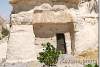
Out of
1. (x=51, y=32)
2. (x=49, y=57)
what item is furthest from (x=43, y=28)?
(x=49, y=57)

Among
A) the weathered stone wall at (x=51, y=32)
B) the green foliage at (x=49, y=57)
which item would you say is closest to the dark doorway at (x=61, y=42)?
the weathered stone wall at (x=51, y=32)

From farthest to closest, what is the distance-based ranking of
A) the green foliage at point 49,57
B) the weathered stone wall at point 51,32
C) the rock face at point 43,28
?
1. the weathered stone wall at point 51,32
2. the rock face at point 43,28
3. the green foliage at point 49,57

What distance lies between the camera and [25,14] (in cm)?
1579

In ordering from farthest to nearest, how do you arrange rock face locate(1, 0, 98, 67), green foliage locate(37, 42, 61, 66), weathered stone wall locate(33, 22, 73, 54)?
weathered stone wall locate(33, 22, 73, 54) → rock face locate(1, 0, 98, 67) → green foliage locate(37, 42, 61, 66)

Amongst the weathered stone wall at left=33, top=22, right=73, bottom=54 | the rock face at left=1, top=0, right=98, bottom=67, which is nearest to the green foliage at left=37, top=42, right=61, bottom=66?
the rock face at left=1, top=0, right=98, bottom=67

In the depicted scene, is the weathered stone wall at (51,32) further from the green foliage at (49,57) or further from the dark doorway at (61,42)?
the green foliage at (49,57)

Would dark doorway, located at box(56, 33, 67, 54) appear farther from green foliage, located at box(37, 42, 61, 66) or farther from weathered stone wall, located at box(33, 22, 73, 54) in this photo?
green foliage, located at box(37, 42, 61, 66)

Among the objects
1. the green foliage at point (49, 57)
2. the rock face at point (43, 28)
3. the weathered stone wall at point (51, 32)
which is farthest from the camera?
the weathered stone wall at point (51, 32)

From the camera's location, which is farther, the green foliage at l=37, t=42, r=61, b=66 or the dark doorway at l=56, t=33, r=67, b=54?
the dark doorway at l=56, t=33, r=67, b=54

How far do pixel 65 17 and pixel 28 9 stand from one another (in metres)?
2.39

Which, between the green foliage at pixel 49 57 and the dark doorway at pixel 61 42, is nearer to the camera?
the green foliage at pixel 49 57

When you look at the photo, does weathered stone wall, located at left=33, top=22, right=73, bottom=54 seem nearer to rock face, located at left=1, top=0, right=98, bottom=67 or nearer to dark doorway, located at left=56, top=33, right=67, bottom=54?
rock face, located at left=1, top=0, right=98, bottom=67

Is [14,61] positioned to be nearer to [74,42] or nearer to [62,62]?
[62,62]

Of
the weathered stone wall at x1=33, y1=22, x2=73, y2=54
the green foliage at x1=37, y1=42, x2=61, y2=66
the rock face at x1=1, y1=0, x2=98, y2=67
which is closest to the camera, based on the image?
the green foliage at x1=37, y1=42, x2=61, y2=66
